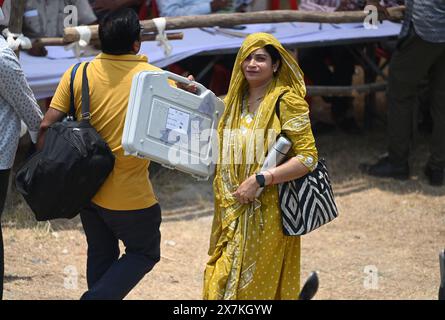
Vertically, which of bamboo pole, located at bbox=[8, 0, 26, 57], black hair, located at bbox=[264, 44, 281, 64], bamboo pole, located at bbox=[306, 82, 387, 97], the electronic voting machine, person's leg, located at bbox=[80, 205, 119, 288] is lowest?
bamboo pole, located at bbox=[306, 82, 387, 97]

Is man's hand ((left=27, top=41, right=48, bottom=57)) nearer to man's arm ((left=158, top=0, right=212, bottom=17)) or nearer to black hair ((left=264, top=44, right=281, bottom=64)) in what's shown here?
man's arm ((left=158, top=0, right=212, bottom=17))

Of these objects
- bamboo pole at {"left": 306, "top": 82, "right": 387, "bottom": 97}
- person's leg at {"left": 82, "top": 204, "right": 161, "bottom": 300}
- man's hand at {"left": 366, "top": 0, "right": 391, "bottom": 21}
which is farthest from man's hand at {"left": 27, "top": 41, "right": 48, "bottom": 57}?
person's leg at {"left": 82, "top": 204, "right": 161, "bottom": 300}

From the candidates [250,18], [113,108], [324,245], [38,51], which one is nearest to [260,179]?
[113,108]

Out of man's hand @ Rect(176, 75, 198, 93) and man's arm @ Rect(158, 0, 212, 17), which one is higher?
man's hand @ Rect(176, 75, 198, 93)

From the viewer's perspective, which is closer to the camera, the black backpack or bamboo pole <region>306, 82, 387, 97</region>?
the black backpack

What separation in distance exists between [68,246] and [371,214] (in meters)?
2.10

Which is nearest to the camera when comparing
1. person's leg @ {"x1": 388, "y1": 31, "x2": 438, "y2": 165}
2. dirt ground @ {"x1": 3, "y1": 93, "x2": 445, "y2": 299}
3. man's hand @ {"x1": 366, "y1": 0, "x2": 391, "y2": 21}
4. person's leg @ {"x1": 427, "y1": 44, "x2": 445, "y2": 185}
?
dirt ground @ {"x1": 3, "y1": 93, "x2": 445, "y2": 299}

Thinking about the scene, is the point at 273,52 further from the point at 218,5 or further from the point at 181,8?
A: the point at 218,5

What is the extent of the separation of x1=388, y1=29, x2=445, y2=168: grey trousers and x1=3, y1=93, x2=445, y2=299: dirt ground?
0.85 ft

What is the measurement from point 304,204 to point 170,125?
63 centimetres

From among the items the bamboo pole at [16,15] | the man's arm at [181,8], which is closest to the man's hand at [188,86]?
the bamboo pole at [16,15]

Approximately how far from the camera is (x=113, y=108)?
4.12 m

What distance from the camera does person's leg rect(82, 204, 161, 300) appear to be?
423 centimetres
